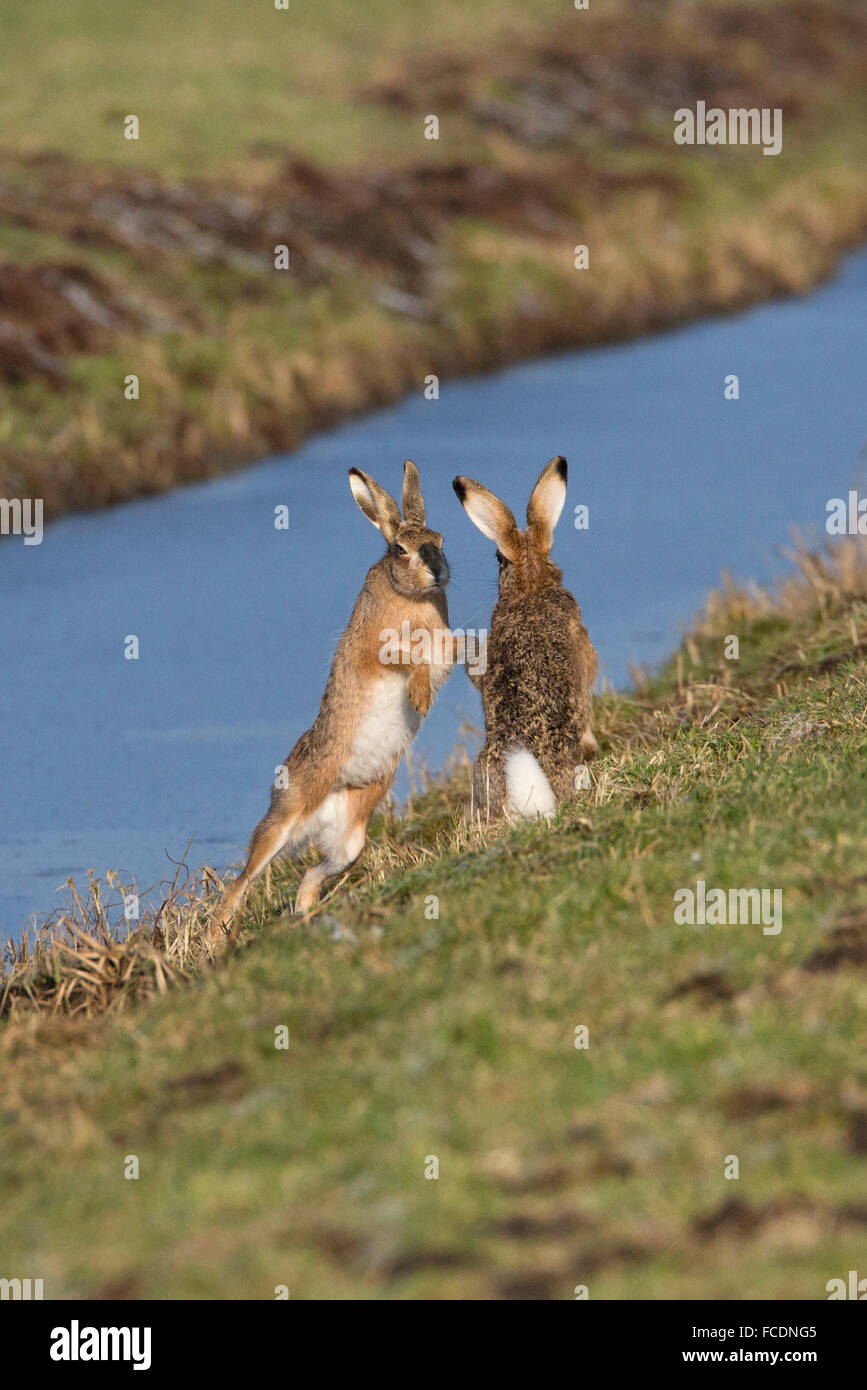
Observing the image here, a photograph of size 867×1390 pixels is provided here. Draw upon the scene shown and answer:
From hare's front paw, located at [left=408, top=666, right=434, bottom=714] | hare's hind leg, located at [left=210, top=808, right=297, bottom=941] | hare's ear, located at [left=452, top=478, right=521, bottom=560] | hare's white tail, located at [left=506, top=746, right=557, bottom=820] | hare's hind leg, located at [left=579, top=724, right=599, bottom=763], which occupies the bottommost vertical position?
hare's hind leg, located at [left=210, top=808, right=297, bottom=941]

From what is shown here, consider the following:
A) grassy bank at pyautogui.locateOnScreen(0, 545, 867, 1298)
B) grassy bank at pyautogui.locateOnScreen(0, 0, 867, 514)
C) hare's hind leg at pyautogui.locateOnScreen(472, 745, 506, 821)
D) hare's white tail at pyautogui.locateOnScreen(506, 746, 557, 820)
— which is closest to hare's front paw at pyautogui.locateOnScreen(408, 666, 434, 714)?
hare's hind leg at pyautogui.locateOnScreen(472, 745, 506, 821)

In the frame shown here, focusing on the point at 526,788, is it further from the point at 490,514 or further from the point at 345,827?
the point at 490,514

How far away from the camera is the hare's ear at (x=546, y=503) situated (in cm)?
1114

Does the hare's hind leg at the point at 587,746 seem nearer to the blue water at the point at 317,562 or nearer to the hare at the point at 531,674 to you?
the hare at the point at 531,674

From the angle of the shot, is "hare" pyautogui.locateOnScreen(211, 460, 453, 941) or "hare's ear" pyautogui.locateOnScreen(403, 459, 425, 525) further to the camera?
"hare's ear" pyautogui.locateOnScreen(403, 459, 425, 525)

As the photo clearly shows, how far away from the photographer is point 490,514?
11047mm

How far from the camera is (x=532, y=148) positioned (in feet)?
123

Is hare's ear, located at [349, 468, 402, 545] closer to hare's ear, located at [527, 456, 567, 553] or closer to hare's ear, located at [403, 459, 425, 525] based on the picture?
hare's ear, located at [403, 459, 425, 525]

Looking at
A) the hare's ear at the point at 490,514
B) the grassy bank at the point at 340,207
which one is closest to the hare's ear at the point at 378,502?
the hare's ear at the point at 490,514

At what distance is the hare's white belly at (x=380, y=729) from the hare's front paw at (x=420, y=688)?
7cm

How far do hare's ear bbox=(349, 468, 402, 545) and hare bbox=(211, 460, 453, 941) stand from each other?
5 cm

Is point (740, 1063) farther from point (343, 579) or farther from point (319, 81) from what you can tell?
point (319, 81)

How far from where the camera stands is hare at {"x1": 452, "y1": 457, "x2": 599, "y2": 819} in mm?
10297
